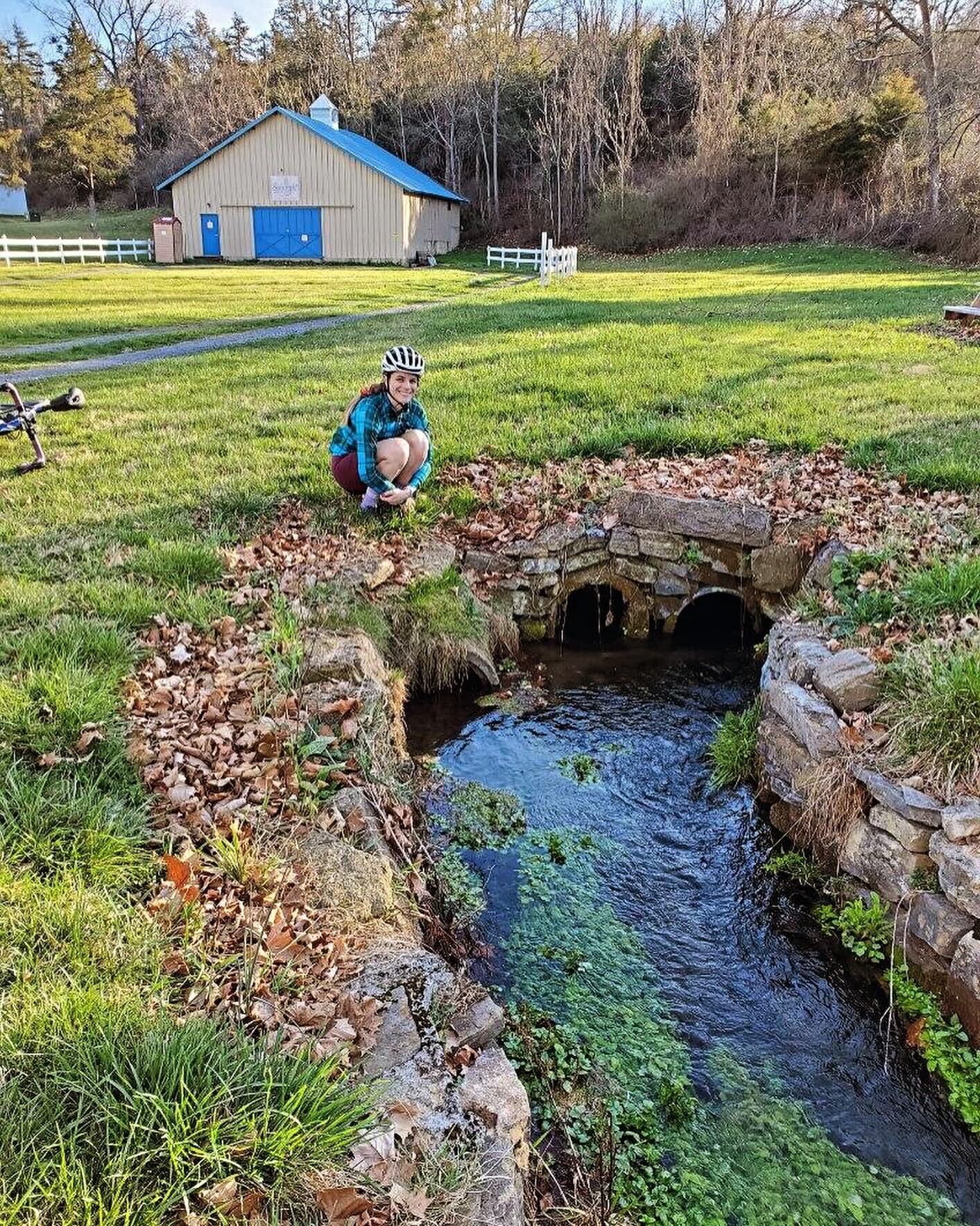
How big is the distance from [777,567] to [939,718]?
8.54ft

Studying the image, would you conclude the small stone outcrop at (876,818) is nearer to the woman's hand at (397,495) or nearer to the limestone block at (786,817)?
the limestone block at (786,817)

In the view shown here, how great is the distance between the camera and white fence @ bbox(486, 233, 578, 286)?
72.7ft

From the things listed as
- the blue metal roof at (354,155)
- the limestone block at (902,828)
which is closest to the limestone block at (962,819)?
the limestone block at (902,828)

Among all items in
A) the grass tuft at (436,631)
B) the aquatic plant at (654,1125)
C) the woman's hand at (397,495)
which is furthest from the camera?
the woman's hand at (397,495)

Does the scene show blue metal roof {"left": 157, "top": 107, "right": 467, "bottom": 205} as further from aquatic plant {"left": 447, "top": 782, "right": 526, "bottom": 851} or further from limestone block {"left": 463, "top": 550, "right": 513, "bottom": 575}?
aquatic plant {"left": 447, "top": 782, "right": 526, "bottom": 851}

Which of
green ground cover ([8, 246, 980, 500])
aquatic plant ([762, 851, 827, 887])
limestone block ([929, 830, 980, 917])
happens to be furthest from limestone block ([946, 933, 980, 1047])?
green ground cover ([8, 246, 980, 500])

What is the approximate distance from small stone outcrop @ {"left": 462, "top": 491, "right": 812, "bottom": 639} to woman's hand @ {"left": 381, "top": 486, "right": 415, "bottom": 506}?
0.65 m

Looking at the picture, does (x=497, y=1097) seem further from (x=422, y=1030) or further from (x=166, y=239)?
(x=166, y=239)

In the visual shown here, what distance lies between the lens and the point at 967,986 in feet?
11.6

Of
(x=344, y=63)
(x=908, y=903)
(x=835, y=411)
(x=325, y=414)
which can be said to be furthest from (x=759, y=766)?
(x=344, y=63)

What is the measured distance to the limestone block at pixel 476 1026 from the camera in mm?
2918

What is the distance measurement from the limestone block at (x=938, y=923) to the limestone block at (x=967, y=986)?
0.06m

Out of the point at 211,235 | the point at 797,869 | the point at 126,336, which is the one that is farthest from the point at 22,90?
the point at 797,869

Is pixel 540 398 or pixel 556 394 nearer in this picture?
pixel 540 398
